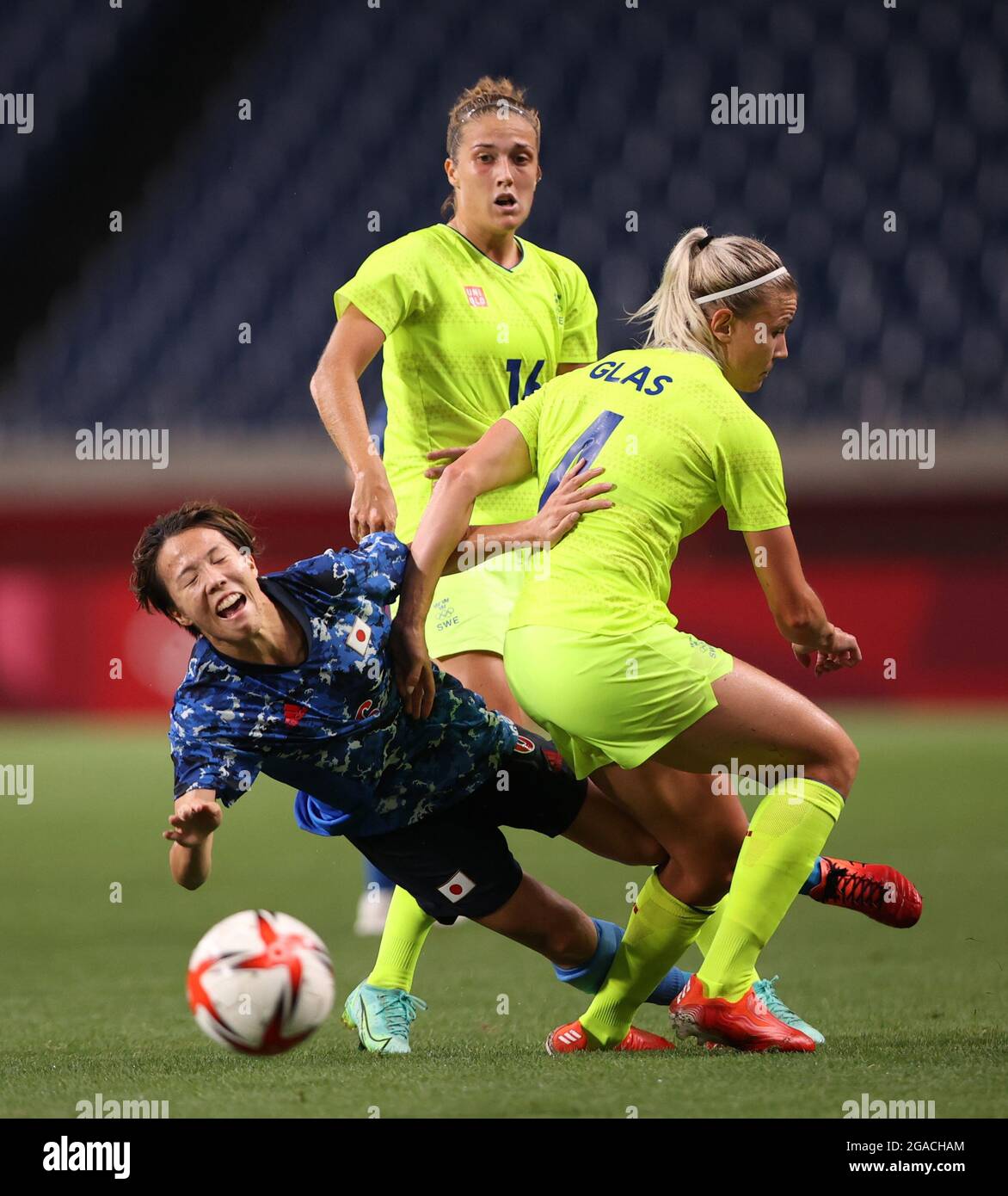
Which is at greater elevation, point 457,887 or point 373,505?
point 373,505

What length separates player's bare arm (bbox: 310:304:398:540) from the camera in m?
3.90

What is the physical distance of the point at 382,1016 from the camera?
144 inches

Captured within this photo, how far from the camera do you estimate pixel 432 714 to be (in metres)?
3.56

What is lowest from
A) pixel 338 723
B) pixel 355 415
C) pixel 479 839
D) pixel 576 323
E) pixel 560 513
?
pixel 479 839

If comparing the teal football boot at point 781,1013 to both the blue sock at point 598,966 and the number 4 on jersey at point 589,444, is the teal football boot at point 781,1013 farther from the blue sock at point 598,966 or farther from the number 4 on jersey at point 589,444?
the number 4 on jersey at point 589,444

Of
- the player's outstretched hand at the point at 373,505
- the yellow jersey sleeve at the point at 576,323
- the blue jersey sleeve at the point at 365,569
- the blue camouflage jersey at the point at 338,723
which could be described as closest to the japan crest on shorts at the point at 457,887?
the blue camouflage jersey at the point at 338,723

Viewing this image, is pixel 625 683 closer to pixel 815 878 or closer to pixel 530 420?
pixel 530 420

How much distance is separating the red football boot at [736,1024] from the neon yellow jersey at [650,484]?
30.1 inches

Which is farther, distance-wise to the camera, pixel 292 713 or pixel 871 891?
pixel 871 891

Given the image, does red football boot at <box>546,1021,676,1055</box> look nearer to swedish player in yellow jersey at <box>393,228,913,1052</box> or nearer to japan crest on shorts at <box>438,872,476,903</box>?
swedish player in yellow jersey at <box>393,228,913,1052</box>

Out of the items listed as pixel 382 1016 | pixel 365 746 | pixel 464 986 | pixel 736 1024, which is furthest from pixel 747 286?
pixel 464 986

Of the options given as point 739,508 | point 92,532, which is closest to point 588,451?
point 739,508

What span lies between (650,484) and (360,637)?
26.0 inches

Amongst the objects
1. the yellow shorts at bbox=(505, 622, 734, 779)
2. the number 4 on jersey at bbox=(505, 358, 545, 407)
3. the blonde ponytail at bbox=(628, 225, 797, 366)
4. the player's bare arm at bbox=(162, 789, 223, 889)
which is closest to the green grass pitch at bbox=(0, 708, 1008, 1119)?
the player's bare arm at bbox=(162, 789, 223, 889)
